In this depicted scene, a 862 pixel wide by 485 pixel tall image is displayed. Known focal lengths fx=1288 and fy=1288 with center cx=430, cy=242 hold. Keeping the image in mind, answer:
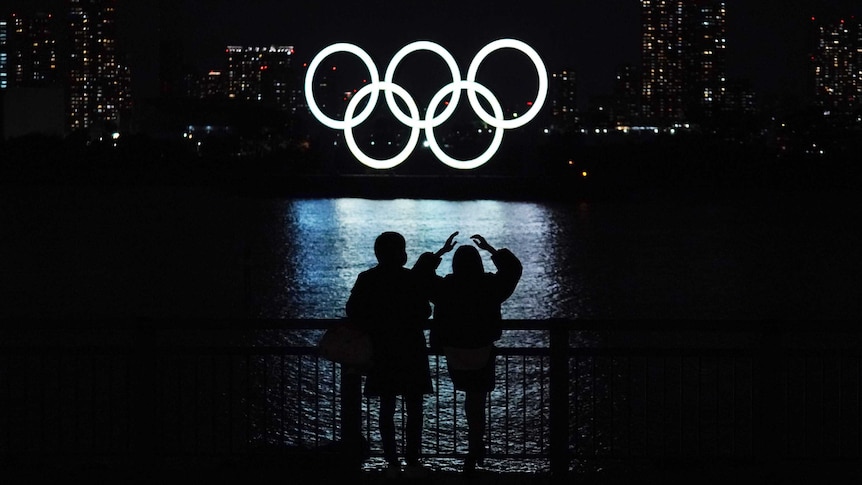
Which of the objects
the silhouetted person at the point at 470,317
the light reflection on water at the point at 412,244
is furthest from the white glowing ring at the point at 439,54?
the silhouetted person at the point at 470,317

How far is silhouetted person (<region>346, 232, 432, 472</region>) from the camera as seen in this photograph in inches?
355

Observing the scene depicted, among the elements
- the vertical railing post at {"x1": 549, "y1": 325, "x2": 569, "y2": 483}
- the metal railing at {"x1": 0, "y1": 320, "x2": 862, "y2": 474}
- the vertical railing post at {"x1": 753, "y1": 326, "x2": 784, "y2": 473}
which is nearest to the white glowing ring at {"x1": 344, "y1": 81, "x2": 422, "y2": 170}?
the metal railing at {"x1": 0, "y1": 320, "x2": 862, "y2": 474}

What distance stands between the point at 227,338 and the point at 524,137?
320 feet

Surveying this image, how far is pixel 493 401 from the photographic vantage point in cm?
1448

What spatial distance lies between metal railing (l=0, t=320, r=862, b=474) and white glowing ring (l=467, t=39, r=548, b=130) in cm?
4822

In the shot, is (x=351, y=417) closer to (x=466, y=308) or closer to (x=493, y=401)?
(x=466, y=308)

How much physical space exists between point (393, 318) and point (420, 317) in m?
0.20

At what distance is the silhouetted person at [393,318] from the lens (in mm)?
9023

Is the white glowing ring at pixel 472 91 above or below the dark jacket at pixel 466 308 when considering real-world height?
above

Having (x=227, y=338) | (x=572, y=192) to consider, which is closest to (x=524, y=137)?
(x=572, y=192)

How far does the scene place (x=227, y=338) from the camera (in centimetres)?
2019

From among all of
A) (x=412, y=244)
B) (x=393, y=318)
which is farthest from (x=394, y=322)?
(x=412, y=244)

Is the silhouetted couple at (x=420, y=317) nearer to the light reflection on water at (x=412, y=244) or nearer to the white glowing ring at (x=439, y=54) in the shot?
the light reflection on water at (x=412, y=244)

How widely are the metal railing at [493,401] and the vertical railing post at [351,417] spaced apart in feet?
0.04
